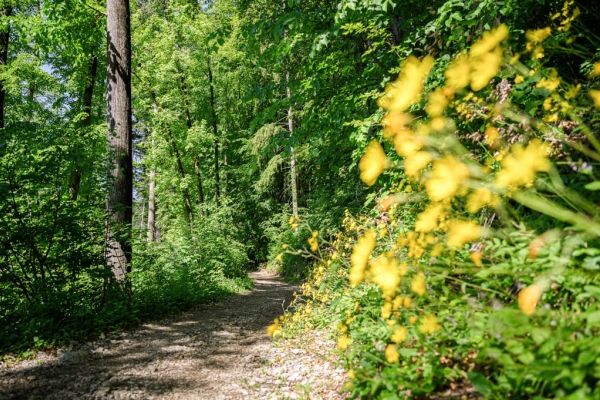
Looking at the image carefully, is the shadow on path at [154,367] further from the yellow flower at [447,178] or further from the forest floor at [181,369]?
the yellow flower at [447,178]

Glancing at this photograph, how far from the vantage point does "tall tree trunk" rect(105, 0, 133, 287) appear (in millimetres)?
4812

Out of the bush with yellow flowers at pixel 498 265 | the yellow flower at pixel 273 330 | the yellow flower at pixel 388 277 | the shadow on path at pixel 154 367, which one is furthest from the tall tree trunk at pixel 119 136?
the yellow flower at pixel 388 277

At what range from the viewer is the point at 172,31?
12188mm

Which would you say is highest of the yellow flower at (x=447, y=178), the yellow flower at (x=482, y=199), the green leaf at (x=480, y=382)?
the yellow flower at (x=447, y=178)

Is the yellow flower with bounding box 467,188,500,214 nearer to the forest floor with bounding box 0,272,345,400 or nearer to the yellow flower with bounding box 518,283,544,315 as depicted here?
the yellow flower with bounding box 518,283,544,315

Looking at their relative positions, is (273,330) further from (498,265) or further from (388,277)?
(498,265)

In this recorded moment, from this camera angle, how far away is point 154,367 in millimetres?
3066

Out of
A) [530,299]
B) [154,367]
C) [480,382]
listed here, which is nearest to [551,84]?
[530,299]

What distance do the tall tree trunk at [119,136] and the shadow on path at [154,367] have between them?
1.16 m

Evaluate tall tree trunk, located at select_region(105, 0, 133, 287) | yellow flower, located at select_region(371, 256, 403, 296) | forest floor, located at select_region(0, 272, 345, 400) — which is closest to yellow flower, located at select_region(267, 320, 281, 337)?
forest floor, located at select_region(0, 272, 345, 400)

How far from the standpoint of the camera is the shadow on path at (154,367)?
255cm

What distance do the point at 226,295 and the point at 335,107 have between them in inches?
208

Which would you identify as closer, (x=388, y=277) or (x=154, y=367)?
(x=388, y=277)

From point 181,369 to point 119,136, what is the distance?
3591 mm
